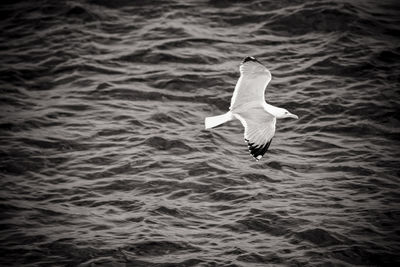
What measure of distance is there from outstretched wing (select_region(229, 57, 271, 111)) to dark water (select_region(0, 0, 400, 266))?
1454mm

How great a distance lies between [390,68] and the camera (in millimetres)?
13203

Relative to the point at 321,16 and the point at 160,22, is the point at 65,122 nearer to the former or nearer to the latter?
the point at 160,22

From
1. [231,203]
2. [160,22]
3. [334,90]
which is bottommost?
[231,203]

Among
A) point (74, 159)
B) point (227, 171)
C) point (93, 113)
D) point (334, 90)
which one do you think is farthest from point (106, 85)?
point (334, 90)

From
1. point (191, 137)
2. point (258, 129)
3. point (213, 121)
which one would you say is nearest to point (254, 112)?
point (258, 129)

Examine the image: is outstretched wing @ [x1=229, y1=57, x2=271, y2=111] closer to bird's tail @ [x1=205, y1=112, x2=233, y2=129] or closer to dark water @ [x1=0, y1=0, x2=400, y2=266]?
bird's tail @ [x1=205, y1=112, x2=233, y2=129]

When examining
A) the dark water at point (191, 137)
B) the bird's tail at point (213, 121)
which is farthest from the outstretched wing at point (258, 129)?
the dark water at point (191, 137)

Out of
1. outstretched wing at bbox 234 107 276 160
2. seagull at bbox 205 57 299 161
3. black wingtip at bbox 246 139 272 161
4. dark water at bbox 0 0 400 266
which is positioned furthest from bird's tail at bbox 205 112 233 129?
dark water at bbox 0 0 400 266

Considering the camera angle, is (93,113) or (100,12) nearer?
(93,113)

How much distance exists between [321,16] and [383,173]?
16.9ft

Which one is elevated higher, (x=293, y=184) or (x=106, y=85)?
(x=106, y=85)

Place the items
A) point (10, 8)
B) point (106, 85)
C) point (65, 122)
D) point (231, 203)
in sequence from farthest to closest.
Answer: point (10, 8) → point (106, 85) → point (65, 122) → point (231, 203)

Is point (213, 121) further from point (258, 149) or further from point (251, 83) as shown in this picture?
point (251, 83)

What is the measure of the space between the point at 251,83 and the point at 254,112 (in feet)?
1.73
